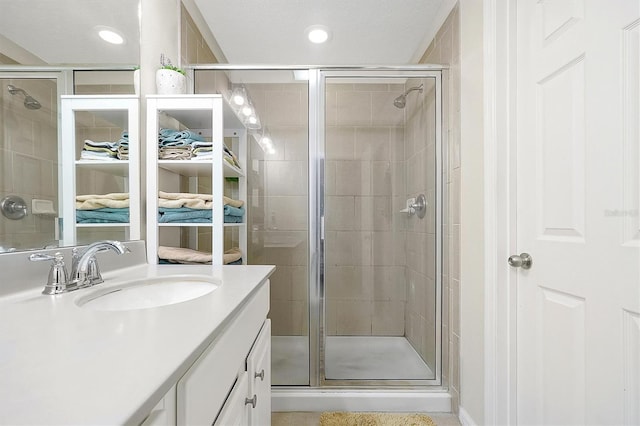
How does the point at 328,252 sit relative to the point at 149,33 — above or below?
below

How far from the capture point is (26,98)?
0.74m

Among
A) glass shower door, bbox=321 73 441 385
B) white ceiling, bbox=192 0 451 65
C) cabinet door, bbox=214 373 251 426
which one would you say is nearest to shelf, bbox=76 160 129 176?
cabinet door, bbox=214 373 251 426

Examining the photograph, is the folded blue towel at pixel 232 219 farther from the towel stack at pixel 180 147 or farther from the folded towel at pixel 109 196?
the folded towel at pixel 109 196

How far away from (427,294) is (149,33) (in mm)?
2037

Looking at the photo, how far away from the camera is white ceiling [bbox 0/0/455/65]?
806 mm

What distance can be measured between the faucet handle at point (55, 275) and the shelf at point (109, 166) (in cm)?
31

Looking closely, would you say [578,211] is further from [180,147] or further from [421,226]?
[180,147]

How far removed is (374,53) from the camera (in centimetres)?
221

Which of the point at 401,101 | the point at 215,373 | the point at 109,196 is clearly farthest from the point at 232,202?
the point at 401,101

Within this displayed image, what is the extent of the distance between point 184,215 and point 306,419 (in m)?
1.22

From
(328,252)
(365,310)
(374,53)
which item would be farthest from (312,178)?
(374,53)

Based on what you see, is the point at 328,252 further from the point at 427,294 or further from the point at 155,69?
the point at 155,69

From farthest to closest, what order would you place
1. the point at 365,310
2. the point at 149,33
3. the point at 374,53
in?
the point at 374,53 → the point at 365,310 → the point at 149,33

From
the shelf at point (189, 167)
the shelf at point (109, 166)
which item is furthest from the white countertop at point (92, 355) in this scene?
the shelf at point (189, 167)
